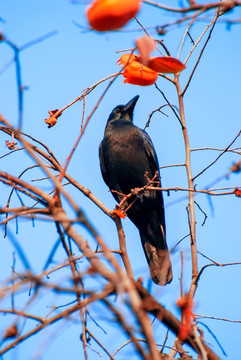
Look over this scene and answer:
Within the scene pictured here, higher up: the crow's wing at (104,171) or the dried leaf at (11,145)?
the crow's wing at (104,171)

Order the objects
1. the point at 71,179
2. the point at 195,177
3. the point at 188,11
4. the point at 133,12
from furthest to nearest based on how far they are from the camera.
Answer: the point at 71,179, the point at 195,177, the point at 133,12, the point at 188,11

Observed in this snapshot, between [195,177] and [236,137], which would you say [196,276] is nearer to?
[195,177]

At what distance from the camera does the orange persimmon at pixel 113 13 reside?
4.87 feet

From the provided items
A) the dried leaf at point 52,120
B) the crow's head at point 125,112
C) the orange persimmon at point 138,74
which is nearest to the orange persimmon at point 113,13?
the orange persimmon at point 138,74

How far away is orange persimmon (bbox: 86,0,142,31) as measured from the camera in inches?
58.4

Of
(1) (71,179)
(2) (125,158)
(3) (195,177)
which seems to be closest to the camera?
(3) (195,177)

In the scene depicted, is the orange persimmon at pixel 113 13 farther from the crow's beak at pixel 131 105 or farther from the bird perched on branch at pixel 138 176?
the crow's beak at pixel 131 105

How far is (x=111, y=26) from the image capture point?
1.52 metres

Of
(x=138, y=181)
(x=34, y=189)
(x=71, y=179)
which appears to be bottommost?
(x=34, y=189)

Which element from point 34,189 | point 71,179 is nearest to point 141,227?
point 71,179

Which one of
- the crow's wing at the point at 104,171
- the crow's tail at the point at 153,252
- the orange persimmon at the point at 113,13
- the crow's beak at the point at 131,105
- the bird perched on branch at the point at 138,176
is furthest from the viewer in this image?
the crow's beak at the point at 131,105

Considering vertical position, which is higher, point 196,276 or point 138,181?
point 138,181

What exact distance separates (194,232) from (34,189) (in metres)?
A: 1.34

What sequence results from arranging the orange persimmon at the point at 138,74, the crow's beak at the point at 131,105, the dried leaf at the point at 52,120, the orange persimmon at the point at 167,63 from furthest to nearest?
the crow's beak at the point at 131,105 → the dried leaf at the point at 52,120 → the orange persimmon at the point at 138,74 → the orange persimmon at the point at 167,63
